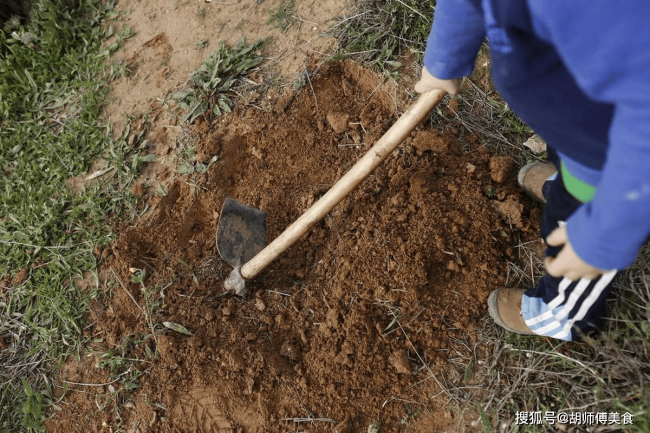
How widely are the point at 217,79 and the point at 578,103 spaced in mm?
2051

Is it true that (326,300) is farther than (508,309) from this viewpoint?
Yes

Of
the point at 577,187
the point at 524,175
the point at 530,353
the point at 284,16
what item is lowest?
the point at 530,353

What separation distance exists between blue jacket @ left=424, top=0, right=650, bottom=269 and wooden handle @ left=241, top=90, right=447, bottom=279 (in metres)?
0.35

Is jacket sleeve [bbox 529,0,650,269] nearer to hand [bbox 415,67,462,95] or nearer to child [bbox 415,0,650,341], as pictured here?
child [bbox 415,0,650,341]

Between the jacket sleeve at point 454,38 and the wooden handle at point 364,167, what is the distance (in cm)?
12

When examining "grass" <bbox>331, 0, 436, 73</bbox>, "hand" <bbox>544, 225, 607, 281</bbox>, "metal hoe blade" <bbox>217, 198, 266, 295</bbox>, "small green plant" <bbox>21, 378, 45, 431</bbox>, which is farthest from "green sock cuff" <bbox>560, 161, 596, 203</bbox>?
"small green plant" <bbox>21, 378, 45, 431</bbox>

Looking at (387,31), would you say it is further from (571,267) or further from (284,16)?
(571,267)

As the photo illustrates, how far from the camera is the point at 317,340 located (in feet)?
7.12

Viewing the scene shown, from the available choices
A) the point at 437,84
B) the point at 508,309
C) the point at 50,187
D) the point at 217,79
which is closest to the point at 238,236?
the point at 217,79

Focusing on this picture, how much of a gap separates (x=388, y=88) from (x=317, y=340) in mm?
1377

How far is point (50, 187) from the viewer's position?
2.87m

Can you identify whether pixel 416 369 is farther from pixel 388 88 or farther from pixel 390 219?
pixel 388 88

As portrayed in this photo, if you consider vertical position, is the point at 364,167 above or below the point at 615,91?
below

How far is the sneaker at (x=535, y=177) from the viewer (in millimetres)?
2158
